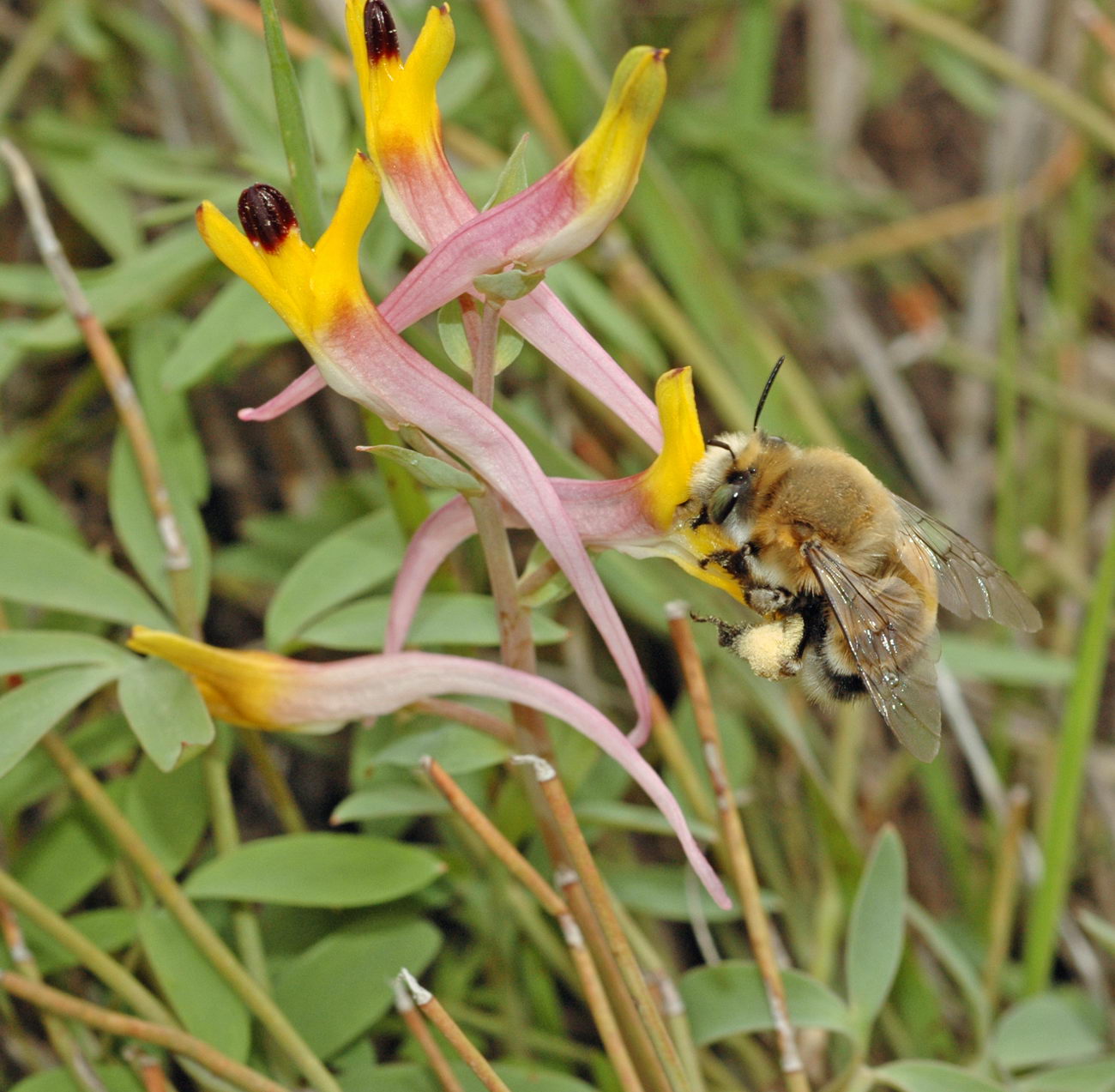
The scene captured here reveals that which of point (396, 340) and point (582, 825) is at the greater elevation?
point (396, 340)

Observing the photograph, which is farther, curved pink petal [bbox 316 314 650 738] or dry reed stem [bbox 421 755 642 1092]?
dry reed stem [bbox 421 755 642 1092]

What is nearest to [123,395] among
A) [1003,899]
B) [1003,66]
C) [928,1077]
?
[928,1077]

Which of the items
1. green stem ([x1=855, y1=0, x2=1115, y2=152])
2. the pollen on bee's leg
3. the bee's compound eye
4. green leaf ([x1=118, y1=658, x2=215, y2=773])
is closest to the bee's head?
the bee's compound eye

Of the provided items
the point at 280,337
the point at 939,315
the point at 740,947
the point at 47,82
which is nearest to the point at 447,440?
the point at 280,337

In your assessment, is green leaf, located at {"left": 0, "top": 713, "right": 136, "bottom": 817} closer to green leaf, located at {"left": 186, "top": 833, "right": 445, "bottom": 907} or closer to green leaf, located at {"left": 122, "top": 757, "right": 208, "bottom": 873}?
green leaf, located at {"left": 122, "top": 757, "right": 208, "bottom": 873}

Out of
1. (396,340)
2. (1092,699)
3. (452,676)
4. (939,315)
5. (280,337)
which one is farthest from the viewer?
(939,315)

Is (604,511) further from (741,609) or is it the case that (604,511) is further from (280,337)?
(741,609)

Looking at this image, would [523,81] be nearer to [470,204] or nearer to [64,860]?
[470,204]
